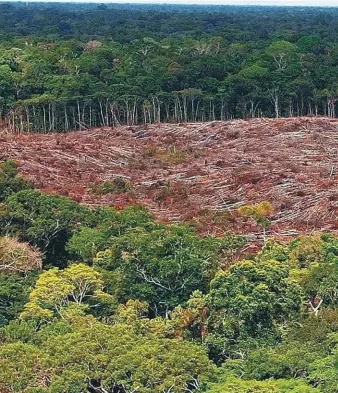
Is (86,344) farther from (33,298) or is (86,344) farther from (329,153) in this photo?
(329,153)

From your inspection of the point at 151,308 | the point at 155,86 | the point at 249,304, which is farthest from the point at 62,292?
the point at 155,86

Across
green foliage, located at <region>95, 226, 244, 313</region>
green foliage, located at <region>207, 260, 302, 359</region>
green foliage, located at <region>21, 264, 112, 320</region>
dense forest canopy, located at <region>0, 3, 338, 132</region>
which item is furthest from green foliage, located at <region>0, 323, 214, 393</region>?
dense forest canopy, located at <region>0, 3, 338, 132</region>

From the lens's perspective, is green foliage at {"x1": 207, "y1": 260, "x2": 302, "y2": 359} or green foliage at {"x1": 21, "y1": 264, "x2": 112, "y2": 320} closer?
green foliage at {"x1": 207, "y1": 260, "x2": 302, "y2": 359}

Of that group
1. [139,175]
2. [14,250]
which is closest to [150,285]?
[14,250]

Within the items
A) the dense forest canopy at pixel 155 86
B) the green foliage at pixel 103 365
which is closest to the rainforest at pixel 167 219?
the green foliage at pixel 103 365

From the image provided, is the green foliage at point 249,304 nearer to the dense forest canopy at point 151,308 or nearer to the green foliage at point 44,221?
the dense forest canopy at point 151,308

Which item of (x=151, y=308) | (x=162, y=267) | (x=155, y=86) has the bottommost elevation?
(x=155, y=86)

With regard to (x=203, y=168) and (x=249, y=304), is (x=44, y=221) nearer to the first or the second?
(x=249, y=304)

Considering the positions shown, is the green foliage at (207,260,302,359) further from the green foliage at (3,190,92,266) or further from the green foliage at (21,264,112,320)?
the green foliage at (3,190,92,266)

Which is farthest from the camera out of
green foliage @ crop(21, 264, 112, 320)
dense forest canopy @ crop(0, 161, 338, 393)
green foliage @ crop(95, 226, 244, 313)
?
green foliage @ crop(95, 226, 244, 313)
